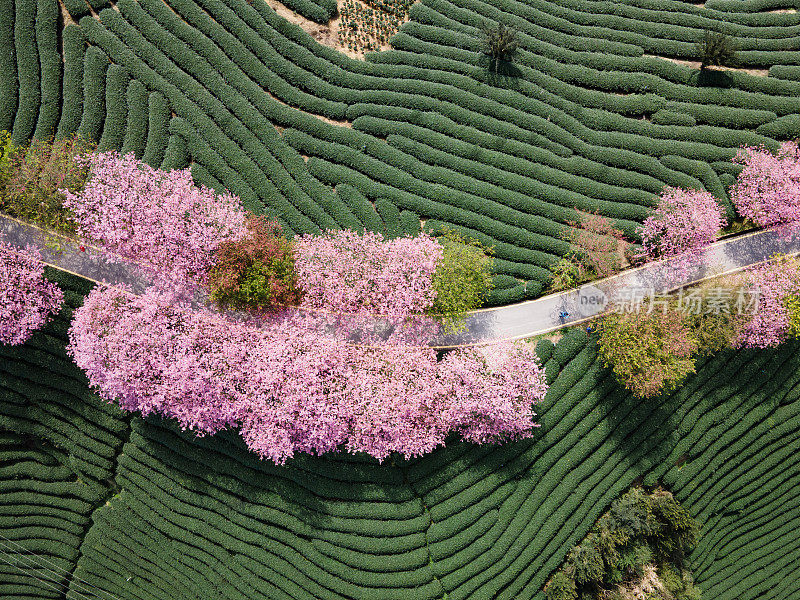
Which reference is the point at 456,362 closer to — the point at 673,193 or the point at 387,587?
the point at 387,587

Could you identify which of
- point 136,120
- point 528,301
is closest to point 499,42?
point 528,301

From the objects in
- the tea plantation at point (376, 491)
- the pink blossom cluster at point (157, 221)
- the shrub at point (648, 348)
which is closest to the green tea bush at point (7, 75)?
the pink blossom cluster at point (157, 221)

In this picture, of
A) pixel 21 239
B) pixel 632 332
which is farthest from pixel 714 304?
pixel 21 239

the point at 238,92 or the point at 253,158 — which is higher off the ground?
the point at 238,92

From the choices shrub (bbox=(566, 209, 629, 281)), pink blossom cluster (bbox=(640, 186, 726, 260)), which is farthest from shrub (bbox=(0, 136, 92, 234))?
pink blossom cluster (bbox=(640, 186, 726, 260))

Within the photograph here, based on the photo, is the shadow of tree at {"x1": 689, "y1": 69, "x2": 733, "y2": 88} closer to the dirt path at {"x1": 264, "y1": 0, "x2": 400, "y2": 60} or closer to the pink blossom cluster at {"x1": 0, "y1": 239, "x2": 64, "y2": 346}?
the dirt path at {"x1": 264, "y1": 0, "x2": 400, "y2": 60}

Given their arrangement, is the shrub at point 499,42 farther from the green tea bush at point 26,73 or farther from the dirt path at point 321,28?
the green tea bush at point 26,73
